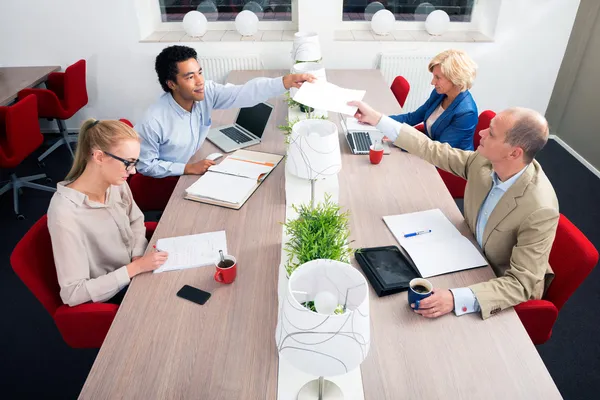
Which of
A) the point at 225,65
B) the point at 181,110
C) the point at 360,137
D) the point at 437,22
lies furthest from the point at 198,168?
the point at 437,22

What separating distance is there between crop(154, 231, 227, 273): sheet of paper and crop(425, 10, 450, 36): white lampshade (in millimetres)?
3355

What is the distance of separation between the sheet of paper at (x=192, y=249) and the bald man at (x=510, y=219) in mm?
858

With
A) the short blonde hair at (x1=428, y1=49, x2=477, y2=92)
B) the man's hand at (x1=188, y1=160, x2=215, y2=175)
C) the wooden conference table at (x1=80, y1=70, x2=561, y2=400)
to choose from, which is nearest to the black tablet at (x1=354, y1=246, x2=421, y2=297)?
the wooden conference table at (x1=80, y1=70, x2=561, y2=400)

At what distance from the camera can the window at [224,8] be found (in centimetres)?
436

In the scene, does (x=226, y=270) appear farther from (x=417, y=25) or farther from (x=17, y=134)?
(x=417, y=25)

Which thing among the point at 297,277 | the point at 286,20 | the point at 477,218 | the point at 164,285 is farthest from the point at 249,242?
the point at 286,20

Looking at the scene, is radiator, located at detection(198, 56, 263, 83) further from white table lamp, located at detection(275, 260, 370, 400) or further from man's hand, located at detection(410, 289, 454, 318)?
white table lamp, located at detection(275, 260, 370, 400)

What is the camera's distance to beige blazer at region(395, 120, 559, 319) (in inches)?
61.2

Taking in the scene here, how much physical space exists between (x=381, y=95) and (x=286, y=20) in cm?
153

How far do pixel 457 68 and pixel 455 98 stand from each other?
19cm

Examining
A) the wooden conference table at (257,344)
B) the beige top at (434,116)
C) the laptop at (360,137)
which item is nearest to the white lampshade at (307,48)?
the laptop at (360,137)

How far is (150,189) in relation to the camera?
8.62 ft

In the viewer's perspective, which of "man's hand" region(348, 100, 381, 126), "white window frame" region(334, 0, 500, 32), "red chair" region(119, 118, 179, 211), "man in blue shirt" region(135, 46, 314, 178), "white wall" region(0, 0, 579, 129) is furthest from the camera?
"white window frame" region(334, 0, 500, 32)

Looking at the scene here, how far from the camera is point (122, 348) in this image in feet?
4.66
